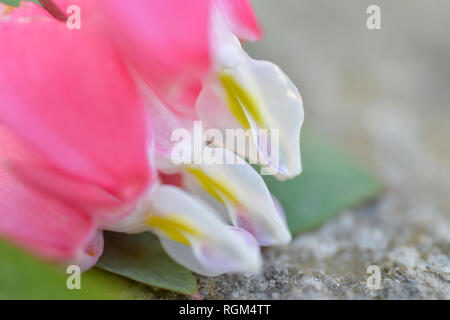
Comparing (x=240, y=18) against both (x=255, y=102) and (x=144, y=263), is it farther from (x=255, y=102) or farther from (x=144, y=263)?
(x=144, y=263)

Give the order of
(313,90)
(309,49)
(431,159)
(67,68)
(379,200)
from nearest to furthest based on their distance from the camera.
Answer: (67,68), (379,200), (431,159), (313,90), (309,49)

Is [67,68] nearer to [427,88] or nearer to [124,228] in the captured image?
[124,228]

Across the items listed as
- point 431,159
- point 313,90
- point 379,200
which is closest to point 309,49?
point 313,90

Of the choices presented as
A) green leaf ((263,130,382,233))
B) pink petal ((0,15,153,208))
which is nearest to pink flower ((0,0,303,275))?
pink petal ((0,15,153,208))

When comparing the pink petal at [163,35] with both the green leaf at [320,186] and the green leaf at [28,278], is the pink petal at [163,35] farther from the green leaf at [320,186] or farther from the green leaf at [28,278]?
the green leaf at [320,186]

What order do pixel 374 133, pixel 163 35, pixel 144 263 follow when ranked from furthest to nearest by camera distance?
pixel 374 133
pixel 144 263
pixel 163 35

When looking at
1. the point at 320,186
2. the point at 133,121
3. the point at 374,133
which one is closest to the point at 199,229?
the point at 133,121
